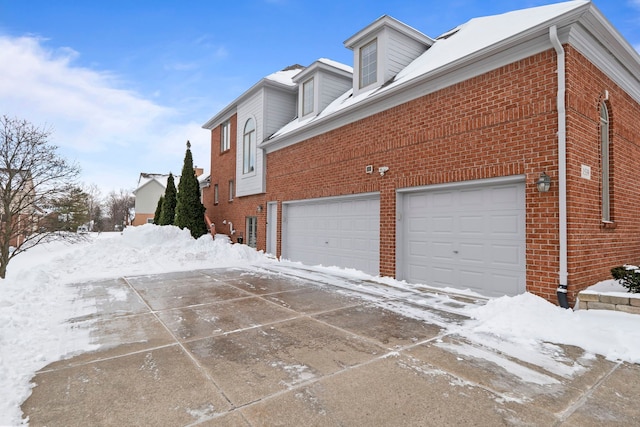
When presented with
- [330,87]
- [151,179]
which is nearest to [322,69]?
[330,87]

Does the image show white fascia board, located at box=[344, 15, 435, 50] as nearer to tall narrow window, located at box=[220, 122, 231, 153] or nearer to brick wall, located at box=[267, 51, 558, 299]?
brick wall, located at box=[267, 51, 558, 299]

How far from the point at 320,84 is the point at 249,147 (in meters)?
5.00

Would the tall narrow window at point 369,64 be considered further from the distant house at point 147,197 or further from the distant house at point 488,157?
the distant house at point 147,197

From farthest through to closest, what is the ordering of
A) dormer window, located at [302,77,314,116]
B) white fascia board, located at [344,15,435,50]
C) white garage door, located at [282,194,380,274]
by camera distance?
dormer window, located at [302,77,314,116] < white fascia board, located at [344,15,435,50] < white garage door, located at [282,194,380,274]

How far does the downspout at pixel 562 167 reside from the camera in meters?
5.34

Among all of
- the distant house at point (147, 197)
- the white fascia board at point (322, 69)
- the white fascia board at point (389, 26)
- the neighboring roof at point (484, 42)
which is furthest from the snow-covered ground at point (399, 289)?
the distant house at point (147, 197)

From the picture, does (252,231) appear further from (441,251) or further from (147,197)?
(147,197)

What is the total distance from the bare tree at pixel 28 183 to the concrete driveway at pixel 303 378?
23.8ft

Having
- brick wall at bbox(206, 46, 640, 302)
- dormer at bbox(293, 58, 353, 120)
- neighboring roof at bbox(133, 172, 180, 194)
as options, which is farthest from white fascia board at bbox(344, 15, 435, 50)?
neighboring roof at bbox(133, 172, 180, 194)

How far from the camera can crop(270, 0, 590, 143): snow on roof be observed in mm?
6329

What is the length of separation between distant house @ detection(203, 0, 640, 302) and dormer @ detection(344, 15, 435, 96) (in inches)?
1.6

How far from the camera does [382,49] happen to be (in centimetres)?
996

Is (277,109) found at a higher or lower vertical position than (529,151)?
higher

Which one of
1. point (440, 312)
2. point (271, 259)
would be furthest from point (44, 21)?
point (440, 312)
